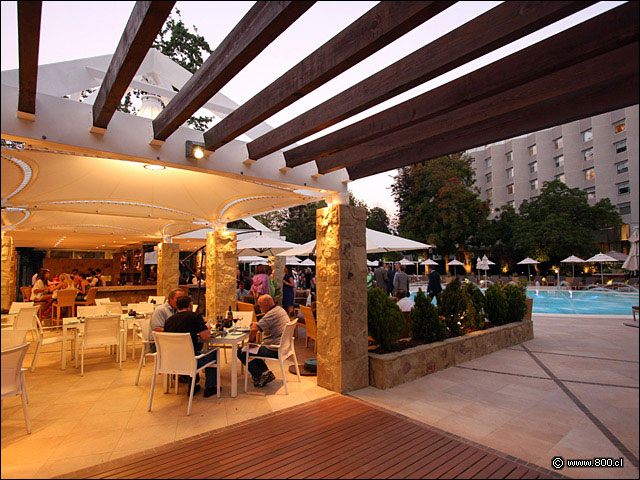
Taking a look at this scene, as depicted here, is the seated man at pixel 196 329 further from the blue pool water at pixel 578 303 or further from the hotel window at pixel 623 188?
the hotel window at pixel 623 188

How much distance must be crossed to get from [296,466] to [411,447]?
1029mm

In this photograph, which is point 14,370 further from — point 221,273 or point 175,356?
point 221,273

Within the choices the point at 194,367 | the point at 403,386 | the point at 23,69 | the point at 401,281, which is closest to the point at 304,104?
the point at 23,69

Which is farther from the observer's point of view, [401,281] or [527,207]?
[527,207]

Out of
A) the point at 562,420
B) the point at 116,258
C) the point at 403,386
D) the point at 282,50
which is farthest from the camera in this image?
the point at 116,258

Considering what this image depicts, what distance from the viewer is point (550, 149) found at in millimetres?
29141

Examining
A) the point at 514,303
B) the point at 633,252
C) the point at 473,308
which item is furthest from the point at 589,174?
the point at 633,252

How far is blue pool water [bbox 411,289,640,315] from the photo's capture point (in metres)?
10.7

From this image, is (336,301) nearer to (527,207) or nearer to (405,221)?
(405,221)

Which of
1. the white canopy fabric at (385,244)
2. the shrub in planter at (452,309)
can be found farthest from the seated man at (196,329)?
the white canopy fabric at (385,244)

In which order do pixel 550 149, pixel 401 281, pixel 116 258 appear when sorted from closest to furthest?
pixel 401 281
pixel 116 258
pixel 550 149

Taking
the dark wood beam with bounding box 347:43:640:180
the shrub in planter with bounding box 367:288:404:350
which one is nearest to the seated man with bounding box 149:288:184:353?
the shrub in planter with bounding box 367:288:404:350

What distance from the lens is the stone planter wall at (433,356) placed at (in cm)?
455

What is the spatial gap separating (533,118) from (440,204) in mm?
23569
